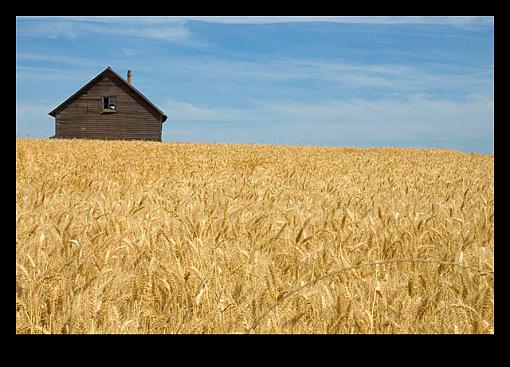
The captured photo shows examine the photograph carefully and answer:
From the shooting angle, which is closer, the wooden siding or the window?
the wooden siding

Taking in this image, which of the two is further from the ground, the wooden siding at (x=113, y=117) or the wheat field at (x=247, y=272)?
the wooden siding at (x=113, y=117)

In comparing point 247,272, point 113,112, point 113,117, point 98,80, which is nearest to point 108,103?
point 113,112

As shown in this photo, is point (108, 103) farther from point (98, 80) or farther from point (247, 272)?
point (247, 272)

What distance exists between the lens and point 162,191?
7.29m

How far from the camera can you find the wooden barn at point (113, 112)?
148ft

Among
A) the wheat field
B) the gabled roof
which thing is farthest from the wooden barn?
the wheat field

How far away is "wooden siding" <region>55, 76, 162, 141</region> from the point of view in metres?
45.2

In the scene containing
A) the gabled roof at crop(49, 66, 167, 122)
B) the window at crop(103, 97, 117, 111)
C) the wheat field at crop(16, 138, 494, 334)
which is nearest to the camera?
the wheat field at crop(16, 138, 494, 334)

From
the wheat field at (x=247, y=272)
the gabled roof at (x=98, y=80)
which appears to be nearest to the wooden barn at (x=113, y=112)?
the gabled roof at (x=98, y=80)

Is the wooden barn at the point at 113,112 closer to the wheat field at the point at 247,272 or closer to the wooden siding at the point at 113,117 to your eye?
the wooden siding at the point at 113,117

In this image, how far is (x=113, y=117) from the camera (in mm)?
45219

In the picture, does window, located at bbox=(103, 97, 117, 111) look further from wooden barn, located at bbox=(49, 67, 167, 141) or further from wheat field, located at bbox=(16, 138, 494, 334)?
wheat field, located at bbox=(16, 138, 494, 334)
